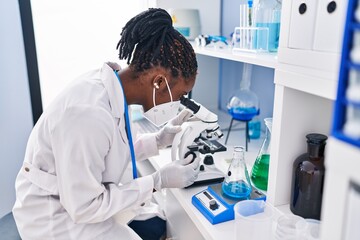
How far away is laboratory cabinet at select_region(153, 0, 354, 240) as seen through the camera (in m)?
0.42

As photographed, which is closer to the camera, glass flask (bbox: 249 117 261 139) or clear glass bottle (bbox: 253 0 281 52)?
clear glass bottle (bbox: 253 0 281 52)

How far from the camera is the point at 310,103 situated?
1016 millimetres

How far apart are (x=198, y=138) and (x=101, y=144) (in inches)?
19.0

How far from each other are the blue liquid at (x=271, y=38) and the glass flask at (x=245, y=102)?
0.53 meters

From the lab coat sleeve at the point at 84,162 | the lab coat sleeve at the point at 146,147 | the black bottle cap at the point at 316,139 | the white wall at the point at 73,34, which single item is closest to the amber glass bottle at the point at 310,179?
the black bottle cap at the point at 316,139

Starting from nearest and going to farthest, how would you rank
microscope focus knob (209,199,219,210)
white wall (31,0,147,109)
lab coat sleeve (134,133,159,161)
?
microscope focus knob (209,199,219,210) < lab coat sleeve (134,133,159,161) < white wall (31,0,147,109)

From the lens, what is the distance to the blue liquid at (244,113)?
1748mm

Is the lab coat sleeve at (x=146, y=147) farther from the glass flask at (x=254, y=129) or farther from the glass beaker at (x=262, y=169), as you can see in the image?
the glass flask at (x=254, y=129)

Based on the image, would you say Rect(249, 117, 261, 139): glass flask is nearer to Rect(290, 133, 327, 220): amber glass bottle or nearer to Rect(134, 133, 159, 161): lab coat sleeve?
Rect(134, 133, 159, 161): lab coat sleeve

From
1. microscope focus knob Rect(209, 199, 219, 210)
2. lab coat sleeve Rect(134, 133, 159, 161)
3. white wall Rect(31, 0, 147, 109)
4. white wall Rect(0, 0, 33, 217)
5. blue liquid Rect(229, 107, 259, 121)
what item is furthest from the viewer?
white wall Rect(31, 0, 147, 109)

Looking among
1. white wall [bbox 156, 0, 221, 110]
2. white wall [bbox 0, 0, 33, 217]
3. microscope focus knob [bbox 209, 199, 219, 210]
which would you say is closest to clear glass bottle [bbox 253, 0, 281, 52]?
microscope focus knob [bbox 209, 199, 219, 210]

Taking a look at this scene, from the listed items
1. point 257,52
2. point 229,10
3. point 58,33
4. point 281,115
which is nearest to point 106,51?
point 58,33

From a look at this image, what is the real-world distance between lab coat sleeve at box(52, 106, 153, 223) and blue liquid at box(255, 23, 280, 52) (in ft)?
2.31

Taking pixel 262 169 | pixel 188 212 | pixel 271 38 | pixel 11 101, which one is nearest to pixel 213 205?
pixel 188 212
